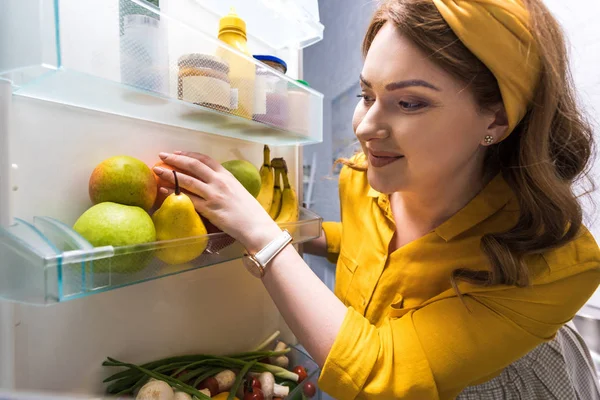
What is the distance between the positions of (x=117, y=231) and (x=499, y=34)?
1.94 feet

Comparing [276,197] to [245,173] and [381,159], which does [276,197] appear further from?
[381,159]

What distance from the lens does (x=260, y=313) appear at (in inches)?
35.9

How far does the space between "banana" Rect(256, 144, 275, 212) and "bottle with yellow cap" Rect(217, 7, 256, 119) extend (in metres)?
0.18

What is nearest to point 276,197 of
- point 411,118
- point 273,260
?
point 273,260

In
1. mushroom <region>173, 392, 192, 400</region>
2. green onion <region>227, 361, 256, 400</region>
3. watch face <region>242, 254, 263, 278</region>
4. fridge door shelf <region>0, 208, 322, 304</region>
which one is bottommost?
green onion <region>227, 361, 256, 400</region>

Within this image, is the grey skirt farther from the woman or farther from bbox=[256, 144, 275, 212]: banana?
bbox=[256, 144, 275, 212]: banana

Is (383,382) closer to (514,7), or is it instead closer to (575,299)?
(575,299)

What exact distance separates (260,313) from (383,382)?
42cm

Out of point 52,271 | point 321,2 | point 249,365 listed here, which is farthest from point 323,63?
point 52,271

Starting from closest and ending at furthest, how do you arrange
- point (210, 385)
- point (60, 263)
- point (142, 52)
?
1. point (60, 263)
2. point (142, 52)
3. point (210, 385)

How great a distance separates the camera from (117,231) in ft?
1.44

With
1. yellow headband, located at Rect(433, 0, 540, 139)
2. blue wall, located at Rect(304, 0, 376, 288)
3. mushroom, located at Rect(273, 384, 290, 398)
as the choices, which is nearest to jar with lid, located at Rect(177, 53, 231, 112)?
yellow headband, located at Rect(433, 0, 540, 139)

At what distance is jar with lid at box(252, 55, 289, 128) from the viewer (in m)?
0.65

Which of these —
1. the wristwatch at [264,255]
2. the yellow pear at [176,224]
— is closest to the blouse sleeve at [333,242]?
the wristwatch at [264,255]
